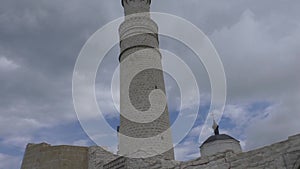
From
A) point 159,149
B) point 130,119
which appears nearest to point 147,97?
point 130,119

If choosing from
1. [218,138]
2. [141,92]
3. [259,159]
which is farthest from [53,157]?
[218,138]

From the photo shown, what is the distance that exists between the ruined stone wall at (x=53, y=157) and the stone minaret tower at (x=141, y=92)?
6.12 meters

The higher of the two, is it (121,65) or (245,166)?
(121,65)

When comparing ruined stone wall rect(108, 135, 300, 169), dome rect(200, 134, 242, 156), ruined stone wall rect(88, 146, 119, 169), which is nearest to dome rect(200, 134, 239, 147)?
dome rect(200, 134, 242, 156)

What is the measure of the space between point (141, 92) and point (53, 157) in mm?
9130

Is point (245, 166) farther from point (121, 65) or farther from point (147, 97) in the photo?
point (121, 65)

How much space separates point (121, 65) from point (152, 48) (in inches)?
91.0

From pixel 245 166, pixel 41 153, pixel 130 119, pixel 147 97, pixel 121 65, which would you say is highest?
pixel 121 65

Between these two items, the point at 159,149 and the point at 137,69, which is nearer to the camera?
the point at 159,149

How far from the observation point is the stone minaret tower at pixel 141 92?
1522 centimetres

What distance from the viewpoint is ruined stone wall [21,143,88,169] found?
752 centimetres

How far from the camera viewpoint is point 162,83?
1730cm

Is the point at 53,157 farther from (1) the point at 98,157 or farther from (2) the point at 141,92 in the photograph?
(2) the point at 141,92

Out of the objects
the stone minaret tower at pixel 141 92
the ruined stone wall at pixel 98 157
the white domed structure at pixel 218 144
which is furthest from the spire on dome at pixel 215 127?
the ruined stone wall at pixel 98 157
